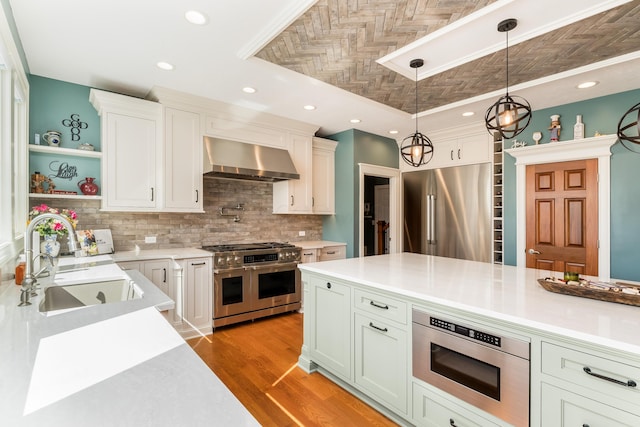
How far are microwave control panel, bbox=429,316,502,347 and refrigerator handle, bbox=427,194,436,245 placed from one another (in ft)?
10.8

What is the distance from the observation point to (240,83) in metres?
3.11

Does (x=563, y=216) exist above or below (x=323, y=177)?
below

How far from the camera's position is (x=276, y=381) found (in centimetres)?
252

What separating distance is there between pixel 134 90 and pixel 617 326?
4.16 meters

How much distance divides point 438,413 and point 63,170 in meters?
3.82

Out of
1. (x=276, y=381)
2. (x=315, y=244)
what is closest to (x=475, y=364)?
(x=276, y=381)

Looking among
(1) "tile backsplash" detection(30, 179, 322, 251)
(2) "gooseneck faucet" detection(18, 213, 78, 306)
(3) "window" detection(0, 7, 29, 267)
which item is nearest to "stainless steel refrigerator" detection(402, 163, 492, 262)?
(1) "tile backsplash" detection(30, 179, 322, 251)

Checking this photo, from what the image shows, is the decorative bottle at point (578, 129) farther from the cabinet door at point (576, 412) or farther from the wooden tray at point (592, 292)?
the cabinet door at point (576, 412)

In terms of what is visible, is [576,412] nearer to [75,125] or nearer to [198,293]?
[198,293]

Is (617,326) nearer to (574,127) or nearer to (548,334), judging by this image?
(548,334)

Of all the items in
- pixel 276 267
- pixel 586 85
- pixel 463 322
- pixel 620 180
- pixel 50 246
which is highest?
pixel 586 85

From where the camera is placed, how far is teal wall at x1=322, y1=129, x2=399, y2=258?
4.69 metres

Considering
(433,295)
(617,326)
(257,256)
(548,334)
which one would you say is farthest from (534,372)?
(257,256)

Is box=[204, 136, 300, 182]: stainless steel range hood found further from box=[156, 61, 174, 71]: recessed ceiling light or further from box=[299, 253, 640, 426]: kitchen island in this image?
box=[299, 253, 640, 426]: kitchen island
